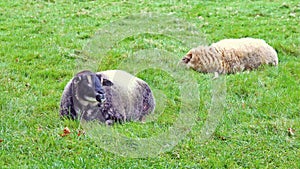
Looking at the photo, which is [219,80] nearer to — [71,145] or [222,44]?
[222,44]

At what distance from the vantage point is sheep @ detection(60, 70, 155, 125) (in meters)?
5.25

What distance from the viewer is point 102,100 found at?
522 cm

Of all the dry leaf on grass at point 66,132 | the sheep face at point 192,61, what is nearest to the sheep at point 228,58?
the sheep face at point 192,61

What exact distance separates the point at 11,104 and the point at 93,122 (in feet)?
4.45

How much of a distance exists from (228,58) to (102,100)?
349cm

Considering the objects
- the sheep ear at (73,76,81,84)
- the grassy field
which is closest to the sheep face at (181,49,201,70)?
the grassy field

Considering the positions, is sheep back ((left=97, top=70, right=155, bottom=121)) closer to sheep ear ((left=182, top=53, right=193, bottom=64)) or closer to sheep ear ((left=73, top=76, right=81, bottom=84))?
sheep ear ((left=73, top=76, right=81, bottom=84))

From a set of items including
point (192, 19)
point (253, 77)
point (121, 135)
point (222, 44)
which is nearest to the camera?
point (121, 135)

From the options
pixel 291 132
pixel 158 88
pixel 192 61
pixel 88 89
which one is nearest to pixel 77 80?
pixel 88 89

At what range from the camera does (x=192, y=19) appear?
11703 mm

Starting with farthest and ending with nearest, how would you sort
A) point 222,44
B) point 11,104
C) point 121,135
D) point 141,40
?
point 141,40 < point 222,44 < point 11,104 < point 121,135

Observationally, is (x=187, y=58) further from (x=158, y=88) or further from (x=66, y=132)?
(x=66, y=132)

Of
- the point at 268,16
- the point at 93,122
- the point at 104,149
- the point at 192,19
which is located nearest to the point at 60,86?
the point at 93,122

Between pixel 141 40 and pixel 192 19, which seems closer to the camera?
pixel 141 40
